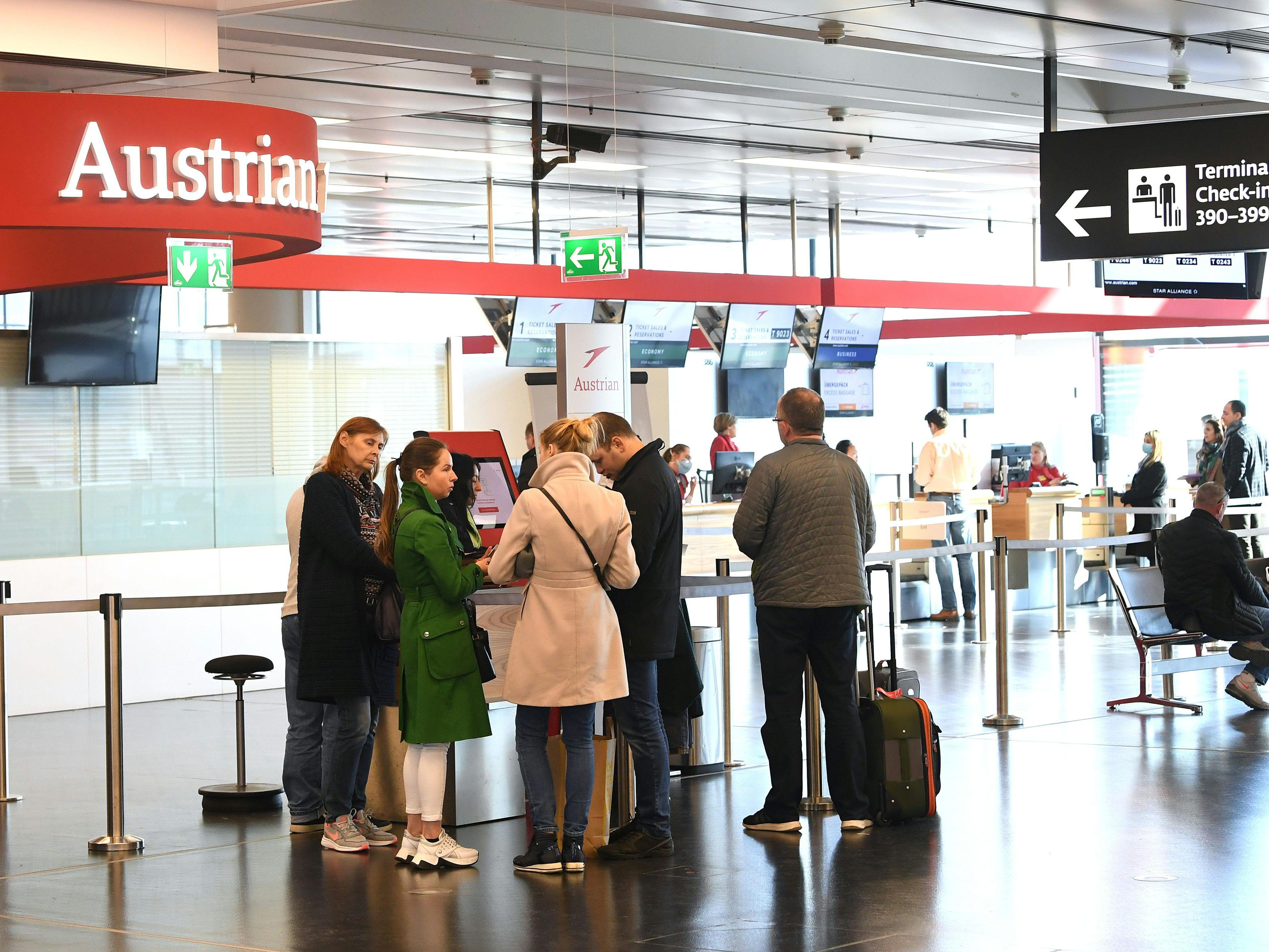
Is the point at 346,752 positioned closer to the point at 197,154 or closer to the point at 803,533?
the point at 803,533

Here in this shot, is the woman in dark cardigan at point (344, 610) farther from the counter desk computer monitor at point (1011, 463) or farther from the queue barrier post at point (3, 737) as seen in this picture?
the counter desk computer monitor at point (1011, 463)

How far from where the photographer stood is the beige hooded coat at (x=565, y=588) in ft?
17.9

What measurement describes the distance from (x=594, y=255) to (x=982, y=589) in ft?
13.1

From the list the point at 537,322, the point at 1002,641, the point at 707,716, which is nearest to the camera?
the point at 707,716

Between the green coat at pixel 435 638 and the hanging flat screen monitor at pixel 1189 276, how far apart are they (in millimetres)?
7462

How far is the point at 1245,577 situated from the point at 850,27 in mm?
3353

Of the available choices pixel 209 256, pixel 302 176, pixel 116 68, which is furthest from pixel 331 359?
pixel 302 176

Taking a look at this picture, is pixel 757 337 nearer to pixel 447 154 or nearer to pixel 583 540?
pixel 447 154

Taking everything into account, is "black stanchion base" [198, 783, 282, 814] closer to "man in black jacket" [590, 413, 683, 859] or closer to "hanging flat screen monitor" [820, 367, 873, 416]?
"man in black jacket" [590, 413, 683, 859]

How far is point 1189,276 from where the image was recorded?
40.3 ft

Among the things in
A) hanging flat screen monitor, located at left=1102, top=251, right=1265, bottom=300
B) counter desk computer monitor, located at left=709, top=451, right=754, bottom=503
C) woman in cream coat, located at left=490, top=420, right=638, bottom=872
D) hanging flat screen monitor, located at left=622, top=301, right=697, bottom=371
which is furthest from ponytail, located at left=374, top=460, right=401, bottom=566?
hanging flat screen monitor, located at left=622, top=301, right=697, bottom=371

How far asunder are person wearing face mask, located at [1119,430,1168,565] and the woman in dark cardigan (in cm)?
990

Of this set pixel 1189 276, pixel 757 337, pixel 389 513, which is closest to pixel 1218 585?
pixel 1189 276

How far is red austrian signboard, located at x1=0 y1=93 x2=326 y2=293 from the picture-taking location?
6.13 meters
